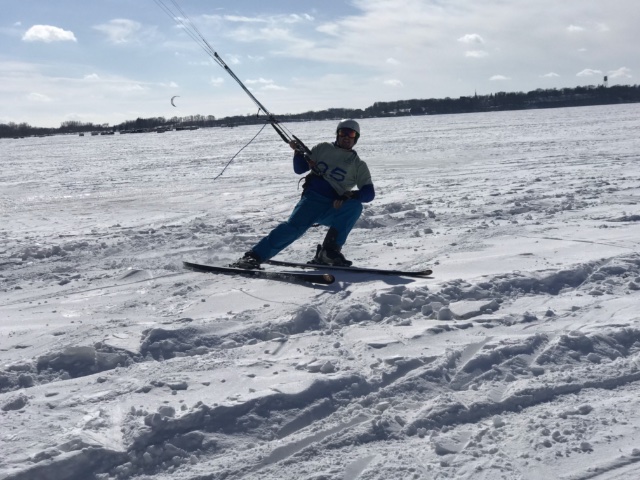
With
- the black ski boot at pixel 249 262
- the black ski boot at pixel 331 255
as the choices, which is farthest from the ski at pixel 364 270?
the black ski boot at pixel 249 262

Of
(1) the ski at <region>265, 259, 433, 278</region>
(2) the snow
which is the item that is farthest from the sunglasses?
(1) the ski at <region>265, 259, 433, 278</region>

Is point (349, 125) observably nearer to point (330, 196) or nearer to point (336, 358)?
point (330, 196)

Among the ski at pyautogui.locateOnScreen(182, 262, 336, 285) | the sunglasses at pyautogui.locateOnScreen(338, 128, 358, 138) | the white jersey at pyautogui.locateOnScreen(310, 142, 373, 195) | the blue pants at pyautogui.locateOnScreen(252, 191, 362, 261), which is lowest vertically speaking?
the ski at pyautogui.locateOnScreen(182, 262, 336, 285)

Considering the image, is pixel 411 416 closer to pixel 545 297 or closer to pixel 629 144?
pixel 545 297

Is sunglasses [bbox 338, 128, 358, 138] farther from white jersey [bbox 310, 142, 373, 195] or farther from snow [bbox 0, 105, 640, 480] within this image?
snow [bbox 0, 105, 640, 480]

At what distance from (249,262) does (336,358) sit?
2319 mm

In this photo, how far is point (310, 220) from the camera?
5910mm

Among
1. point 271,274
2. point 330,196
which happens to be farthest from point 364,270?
point 330,196

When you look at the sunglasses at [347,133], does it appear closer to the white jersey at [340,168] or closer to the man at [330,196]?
the man at [330,196]

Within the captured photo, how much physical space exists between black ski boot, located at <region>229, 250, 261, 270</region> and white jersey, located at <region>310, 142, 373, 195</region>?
3.65ft

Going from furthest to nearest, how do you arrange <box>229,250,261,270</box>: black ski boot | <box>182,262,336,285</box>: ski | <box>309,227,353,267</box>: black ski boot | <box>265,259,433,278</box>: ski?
<box>309,227,353,267</box>: black ski boot < <box>229,250,261,270</box>: black ski boot < <box>265,259,433,278</box>: ski < <box>182,262,336,285</box>: ski

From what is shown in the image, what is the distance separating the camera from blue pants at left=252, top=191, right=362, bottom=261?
577 centimetres

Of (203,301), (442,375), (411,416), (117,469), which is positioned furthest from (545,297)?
(117,469)

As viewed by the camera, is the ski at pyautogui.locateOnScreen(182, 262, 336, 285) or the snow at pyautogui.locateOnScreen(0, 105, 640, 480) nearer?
the snow at pyautogui.locateOnScreen(0, 105, 640, 480)
